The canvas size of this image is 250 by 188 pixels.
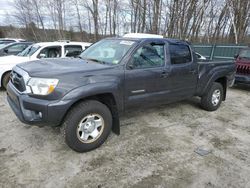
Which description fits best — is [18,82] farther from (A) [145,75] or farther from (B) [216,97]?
(B) [216,97]

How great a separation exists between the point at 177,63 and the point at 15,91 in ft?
9.65

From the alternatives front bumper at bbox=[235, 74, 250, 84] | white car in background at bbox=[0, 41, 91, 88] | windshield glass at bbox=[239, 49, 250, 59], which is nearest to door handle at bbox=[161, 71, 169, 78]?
white car in background at bbox=[0, 41, 91, 88]

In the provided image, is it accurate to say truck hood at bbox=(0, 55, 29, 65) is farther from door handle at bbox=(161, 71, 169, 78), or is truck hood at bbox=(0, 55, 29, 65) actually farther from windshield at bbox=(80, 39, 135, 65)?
door handle at bbox=(161, 71, 169, 78)

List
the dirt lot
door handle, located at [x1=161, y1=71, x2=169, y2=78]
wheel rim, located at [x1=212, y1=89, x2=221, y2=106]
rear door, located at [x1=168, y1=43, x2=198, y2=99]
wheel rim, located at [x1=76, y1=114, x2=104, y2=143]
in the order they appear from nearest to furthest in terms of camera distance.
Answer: the dirt lot, wheel rim, located at [x1=76, y1=114, x2=104, y2=143], door handle, located at [x1=161, y1=71, x2=169, y2=78], rear door, located at [x1=168, y1=43, x2=198, y2=99], wheel rim, located at [x1=212, y1=89, x2=221, y2=106]

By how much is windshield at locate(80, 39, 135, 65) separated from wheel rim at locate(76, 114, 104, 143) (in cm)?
95

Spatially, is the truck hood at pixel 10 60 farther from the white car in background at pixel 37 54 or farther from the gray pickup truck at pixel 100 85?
the gray pickup truck at pixel 100 85

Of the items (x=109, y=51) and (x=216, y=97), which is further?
(x=216, y=97)

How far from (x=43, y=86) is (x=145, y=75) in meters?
1.66

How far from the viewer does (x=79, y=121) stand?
2822 mm

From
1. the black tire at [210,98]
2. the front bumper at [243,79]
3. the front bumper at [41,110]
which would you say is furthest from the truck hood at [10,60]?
the front bumper at [243,79]

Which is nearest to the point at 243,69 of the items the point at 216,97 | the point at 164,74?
the point at 216,97

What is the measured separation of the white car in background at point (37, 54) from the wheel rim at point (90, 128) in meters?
3.59

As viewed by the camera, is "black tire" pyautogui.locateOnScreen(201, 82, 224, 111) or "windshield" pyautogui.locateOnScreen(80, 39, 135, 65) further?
"black tire" pyautogui.locateOnScreen(201, 82, 224, 111)

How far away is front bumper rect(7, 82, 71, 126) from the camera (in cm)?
253
